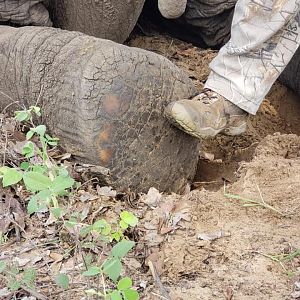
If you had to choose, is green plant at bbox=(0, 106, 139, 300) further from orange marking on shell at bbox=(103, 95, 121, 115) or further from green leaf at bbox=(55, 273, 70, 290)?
orange marking on shell at bbox=(103, 95, 121, 115)

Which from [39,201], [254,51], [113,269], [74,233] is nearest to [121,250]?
[113,269]

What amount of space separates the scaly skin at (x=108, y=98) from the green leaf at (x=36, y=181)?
43 centimetres

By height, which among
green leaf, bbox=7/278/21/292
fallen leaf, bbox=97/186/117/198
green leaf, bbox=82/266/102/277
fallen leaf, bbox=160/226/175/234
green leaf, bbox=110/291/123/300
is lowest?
fallen leaf, bbox=97/186/117/198

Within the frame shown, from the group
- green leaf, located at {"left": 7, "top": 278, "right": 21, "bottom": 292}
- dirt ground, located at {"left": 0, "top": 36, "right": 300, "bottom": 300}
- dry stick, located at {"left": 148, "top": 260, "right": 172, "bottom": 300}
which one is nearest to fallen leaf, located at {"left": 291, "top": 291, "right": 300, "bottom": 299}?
dirt ground, located at {"left": 0, "top": 36, "right": 300, "bottom": 300}

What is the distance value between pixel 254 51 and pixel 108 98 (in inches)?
19.3

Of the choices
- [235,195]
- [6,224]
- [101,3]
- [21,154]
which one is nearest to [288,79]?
[101,3]

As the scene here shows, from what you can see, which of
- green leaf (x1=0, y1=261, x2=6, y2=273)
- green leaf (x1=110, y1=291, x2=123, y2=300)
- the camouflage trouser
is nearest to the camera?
green leaf (x1=110, y1=291, x2=123, y2=300)

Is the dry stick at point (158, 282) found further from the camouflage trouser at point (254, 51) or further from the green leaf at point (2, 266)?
the camouflage trouser at point (254, 51)

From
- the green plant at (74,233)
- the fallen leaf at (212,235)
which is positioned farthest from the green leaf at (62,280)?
the fallen leaf at (212,235)

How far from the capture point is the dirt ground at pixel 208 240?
5.80 ft

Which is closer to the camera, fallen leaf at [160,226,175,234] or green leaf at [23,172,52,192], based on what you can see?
green leaf at [23,172,52,192]

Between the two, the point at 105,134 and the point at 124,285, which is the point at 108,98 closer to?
the point at 105,134

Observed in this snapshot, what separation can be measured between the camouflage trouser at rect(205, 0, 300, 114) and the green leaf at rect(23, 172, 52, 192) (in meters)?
0.83

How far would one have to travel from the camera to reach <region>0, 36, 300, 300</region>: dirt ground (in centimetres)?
177
